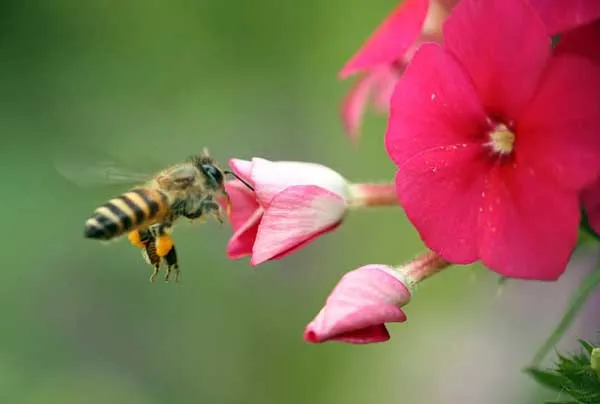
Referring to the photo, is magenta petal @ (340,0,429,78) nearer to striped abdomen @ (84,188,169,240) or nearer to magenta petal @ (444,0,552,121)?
magenta petal @ (444,0,552,121)

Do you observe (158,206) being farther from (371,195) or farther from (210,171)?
(371,195)

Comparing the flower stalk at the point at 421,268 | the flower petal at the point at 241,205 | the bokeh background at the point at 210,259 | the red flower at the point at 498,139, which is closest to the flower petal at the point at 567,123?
the red flower at the point at 498,139

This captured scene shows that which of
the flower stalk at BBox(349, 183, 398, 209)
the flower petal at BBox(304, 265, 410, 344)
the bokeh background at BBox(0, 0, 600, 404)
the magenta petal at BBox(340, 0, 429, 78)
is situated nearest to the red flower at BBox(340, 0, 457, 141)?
the magenta petal at BBox(340, 0, 429, 78)

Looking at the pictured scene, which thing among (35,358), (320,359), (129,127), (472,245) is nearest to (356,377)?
(320,359)

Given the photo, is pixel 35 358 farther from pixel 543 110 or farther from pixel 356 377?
pixel 543 110

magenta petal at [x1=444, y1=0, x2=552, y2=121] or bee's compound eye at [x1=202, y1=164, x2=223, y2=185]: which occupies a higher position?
magenta petal at [x1=444, y1=0, x2=552, y2=121]

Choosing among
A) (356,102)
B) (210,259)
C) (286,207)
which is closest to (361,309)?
(286,207)
